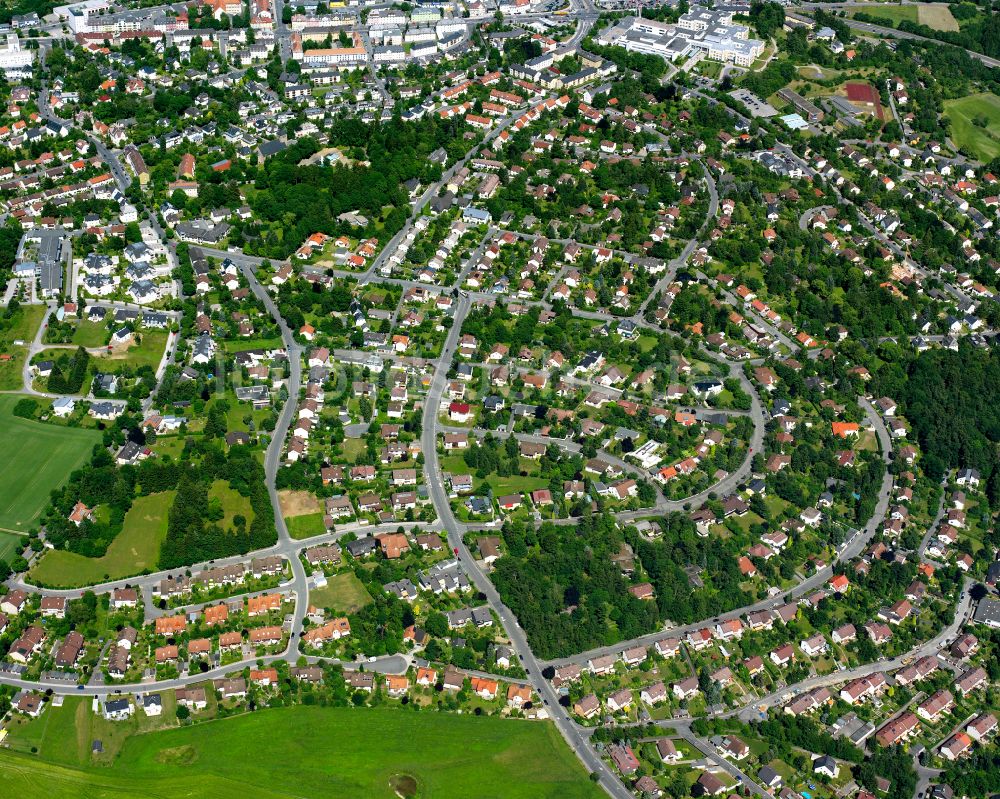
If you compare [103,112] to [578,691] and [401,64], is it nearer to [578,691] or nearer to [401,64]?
[401,64]

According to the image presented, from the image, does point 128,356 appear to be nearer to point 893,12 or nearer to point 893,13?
point 893,13

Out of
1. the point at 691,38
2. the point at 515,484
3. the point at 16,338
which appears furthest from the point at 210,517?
the point at 691,38

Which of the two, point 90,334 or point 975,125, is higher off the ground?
point 975,125

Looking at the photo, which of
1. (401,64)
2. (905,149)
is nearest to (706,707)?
(905,149)

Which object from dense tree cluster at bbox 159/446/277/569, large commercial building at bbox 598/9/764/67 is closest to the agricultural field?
large commercial building at bbox 598/9/764/67

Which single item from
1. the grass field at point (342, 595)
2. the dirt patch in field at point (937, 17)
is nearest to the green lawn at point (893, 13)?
the dirt patch in field at point (937, 17)

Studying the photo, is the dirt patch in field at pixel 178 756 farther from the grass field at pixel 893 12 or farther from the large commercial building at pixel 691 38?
the grass field at pixel 893 12
